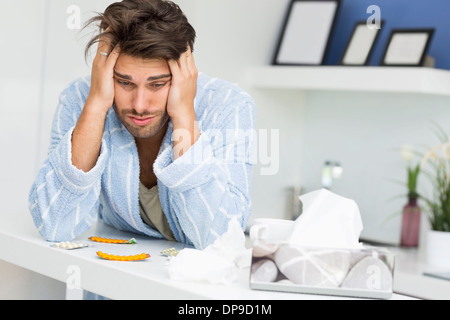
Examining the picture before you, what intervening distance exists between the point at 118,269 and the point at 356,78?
6.21ft

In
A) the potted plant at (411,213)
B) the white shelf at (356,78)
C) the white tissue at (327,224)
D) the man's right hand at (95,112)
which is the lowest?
the potted plant at (411,213)

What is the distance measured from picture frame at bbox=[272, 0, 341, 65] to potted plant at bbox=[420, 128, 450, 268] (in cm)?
61

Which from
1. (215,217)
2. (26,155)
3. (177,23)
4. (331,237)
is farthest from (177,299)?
(26,155)

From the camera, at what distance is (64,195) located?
4.53ft

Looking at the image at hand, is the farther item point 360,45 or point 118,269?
point 360,45

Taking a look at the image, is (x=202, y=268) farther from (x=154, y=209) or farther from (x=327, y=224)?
(x=154, y=209)

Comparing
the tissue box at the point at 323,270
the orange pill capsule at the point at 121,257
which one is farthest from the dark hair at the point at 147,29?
the tissue box at the point at 323,270

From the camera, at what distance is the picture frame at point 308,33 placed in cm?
295

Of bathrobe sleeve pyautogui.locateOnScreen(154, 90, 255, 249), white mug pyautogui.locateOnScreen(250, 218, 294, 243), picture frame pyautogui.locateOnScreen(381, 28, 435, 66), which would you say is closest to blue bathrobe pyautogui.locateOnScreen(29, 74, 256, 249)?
bathrobe sleeve pyautogui.locateOnScreen(154, 90, 255, 249)

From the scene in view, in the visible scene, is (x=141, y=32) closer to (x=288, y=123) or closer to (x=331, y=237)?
(x=331, y=237)

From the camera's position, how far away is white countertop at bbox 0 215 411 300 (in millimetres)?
941

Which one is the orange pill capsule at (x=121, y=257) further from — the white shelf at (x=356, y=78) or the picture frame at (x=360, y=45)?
the picture frame at (x=360, y=45)

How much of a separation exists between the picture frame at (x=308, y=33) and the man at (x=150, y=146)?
151 cm

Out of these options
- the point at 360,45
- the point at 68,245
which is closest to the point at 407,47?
the point at 360,45
